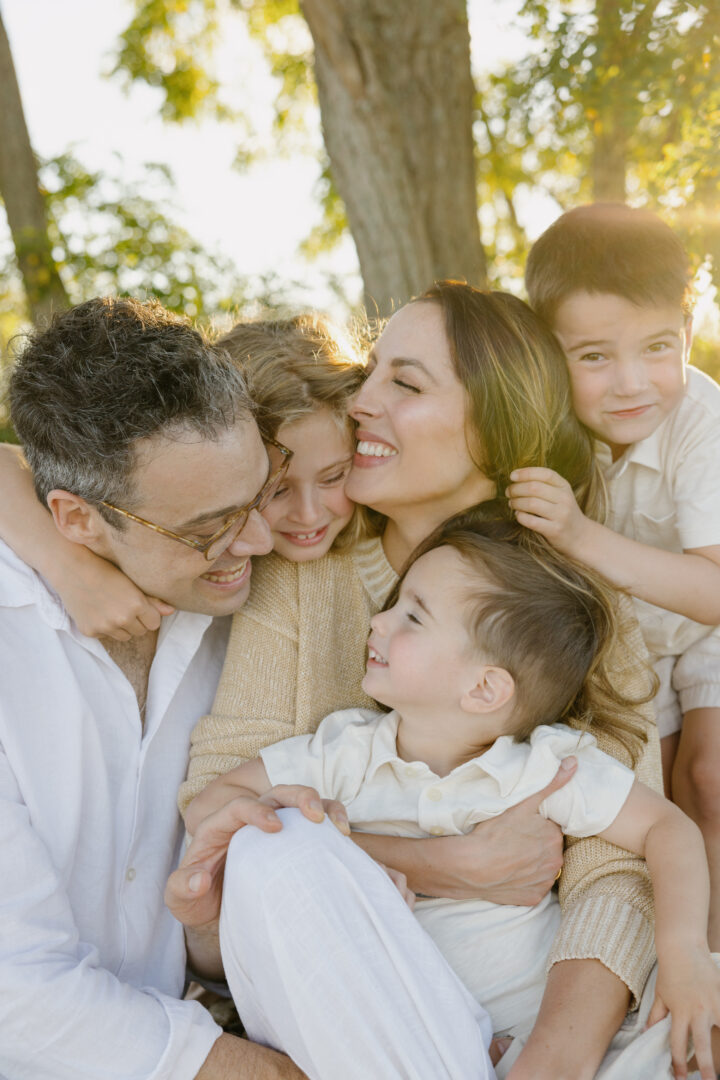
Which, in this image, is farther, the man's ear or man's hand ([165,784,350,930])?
the man's ear

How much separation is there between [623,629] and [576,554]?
0.28 metres

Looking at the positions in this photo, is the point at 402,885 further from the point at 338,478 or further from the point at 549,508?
the point at 338,478

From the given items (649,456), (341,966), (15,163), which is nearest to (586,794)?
(341,966)

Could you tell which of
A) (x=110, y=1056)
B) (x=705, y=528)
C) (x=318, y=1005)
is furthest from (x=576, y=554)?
(x=110, y=1056)

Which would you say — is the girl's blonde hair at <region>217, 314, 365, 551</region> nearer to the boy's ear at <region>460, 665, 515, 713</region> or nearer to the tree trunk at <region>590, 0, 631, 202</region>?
the boy's ear at <region>460, 665, 515, 713</region>

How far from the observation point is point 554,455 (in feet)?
10.1

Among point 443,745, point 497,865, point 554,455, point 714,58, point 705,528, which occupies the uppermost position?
point 714,58

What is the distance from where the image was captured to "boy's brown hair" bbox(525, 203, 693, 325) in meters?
3.03

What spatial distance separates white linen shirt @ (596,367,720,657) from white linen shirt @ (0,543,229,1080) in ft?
4.81

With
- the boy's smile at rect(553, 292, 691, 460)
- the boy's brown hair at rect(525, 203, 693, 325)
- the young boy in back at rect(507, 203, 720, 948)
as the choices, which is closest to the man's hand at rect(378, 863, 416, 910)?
the young boy in back at rect(507, 203, 720, 948)

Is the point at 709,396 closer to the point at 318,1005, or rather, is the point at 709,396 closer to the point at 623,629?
the point at 623,629

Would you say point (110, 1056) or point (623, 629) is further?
point (623, 629)

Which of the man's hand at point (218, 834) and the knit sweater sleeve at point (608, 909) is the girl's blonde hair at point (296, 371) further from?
the knit sweater sleeve at point (608, 909)

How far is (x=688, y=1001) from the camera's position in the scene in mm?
2227
